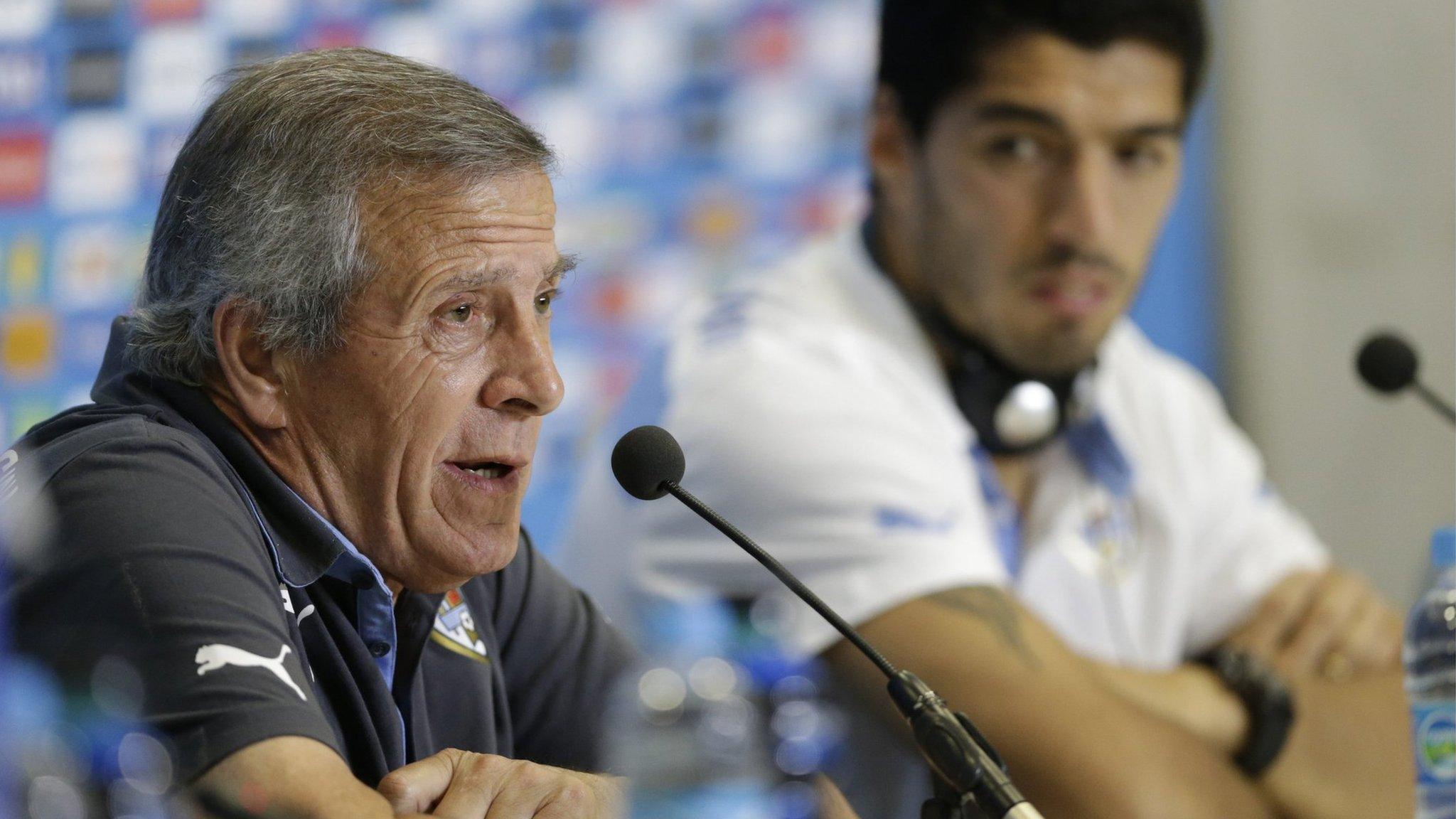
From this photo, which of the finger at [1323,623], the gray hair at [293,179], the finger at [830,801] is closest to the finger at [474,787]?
the finger at [830,801]

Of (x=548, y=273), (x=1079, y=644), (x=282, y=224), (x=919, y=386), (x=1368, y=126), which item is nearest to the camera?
(x=282, y=224)

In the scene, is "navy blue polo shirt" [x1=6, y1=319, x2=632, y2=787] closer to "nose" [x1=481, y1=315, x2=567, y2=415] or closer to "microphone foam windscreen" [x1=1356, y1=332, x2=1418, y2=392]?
"nose" [x1=481, y1=315, x2=567, y2=415]

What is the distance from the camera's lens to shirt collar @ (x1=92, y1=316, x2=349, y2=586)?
1142 millimetres

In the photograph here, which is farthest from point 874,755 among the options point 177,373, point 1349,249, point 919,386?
point 1349,249

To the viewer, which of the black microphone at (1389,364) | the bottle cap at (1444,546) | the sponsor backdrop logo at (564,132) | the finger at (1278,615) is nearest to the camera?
the bottle cap at (1444,546)

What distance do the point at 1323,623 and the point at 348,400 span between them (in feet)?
4.98

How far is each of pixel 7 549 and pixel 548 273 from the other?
0.43 m

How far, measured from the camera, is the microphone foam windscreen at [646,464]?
1102 millimetres

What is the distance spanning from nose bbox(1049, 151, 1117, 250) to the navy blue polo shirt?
39.3 inches

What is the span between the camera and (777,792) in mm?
1010

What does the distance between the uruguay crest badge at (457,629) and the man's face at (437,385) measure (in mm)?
63

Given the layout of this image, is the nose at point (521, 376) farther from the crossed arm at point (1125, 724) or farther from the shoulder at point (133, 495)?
the crossed arm at point (1125, 724)

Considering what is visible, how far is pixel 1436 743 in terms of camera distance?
1250mm

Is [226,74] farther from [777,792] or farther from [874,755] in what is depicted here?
[874,755]
